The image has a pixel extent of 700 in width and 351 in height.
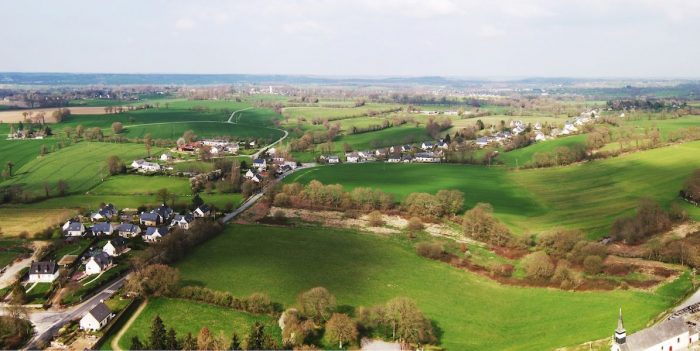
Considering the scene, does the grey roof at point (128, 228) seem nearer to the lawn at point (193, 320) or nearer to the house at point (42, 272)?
the house at point (42, 272)

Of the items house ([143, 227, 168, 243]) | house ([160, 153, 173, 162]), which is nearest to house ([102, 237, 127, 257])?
house ([143, 227, 168, 243])

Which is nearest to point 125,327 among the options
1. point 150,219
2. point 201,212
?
point 150,219

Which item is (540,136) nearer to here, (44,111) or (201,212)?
(201,212)

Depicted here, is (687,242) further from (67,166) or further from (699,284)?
(67,166)

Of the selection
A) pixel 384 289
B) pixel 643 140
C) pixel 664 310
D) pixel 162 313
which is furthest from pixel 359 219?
pixel 643 140

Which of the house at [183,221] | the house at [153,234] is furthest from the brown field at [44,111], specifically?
the house at [153,234]

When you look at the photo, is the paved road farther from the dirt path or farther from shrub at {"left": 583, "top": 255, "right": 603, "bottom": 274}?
shrub at {"left": 583, "top": 255, "right": 603, "bottom": 274}
